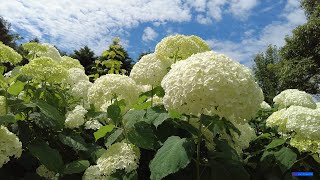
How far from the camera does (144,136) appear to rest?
2639mm

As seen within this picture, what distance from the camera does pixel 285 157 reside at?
3029 millimetres

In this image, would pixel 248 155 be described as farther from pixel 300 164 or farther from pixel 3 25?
pixel 3 25

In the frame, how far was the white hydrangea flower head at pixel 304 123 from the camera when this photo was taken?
3.18 metres

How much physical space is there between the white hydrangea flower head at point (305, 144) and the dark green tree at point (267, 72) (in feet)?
93.8

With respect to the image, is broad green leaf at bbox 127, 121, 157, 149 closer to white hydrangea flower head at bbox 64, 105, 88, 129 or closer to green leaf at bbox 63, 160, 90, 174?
green leaf at bbox 63, 160, 90, 174

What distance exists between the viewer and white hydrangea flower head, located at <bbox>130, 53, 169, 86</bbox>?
3305 mm

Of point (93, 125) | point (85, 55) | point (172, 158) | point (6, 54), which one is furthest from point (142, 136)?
point (85, 55)

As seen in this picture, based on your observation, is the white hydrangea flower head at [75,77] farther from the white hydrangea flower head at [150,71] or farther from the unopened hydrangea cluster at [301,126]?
the unopened hydrangea cluster at [301,126]

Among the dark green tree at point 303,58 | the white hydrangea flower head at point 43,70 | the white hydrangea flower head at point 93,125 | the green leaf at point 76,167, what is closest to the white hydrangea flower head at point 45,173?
the green leaf at point 76,167

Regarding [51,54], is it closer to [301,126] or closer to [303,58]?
[301,126]

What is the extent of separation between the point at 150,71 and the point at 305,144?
4.47 ft

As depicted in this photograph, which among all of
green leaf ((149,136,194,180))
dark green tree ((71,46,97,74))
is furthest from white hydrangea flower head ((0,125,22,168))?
dark green tree ((71,46,97,74))

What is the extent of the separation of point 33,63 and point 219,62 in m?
1.56

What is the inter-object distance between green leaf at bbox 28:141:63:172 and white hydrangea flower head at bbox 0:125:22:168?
0.14m
